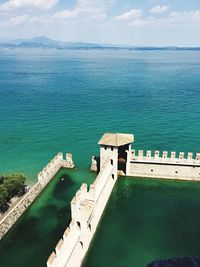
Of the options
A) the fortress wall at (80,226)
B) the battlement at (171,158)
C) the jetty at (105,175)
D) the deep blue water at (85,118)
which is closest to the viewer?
the fortress wall at (80,226)

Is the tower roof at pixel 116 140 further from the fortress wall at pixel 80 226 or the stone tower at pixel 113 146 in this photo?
the fortress wall at pixel 80 226

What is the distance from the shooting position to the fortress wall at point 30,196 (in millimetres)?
26609

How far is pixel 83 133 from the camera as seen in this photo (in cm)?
5081

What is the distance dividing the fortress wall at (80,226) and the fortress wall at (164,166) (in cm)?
738

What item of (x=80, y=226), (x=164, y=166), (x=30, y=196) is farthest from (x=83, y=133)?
(x=80, y=226)

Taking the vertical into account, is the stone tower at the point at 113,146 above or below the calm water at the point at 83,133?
above

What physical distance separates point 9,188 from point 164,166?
18493mm

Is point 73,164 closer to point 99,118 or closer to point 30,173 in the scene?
point 30,173

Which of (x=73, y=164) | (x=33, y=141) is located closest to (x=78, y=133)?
(x=33, y=141)

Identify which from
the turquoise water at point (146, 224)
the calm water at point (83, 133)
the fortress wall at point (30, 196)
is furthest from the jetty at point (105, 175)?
the fortress wall at point (30, 196)

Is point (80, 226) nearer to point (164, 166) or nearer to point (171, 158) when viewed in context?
point (164, 166)

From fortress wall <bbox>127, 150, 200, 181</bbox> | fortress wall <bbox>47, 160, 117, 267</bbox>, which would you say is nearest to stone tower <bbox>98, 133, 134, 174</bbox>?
fortress wall <bbox>127, 150, 200, 181</bbox>

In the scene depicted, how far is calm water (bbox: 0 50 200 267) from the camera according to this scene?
1002 inches

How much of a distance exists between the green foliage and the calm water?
2374 millimetres
